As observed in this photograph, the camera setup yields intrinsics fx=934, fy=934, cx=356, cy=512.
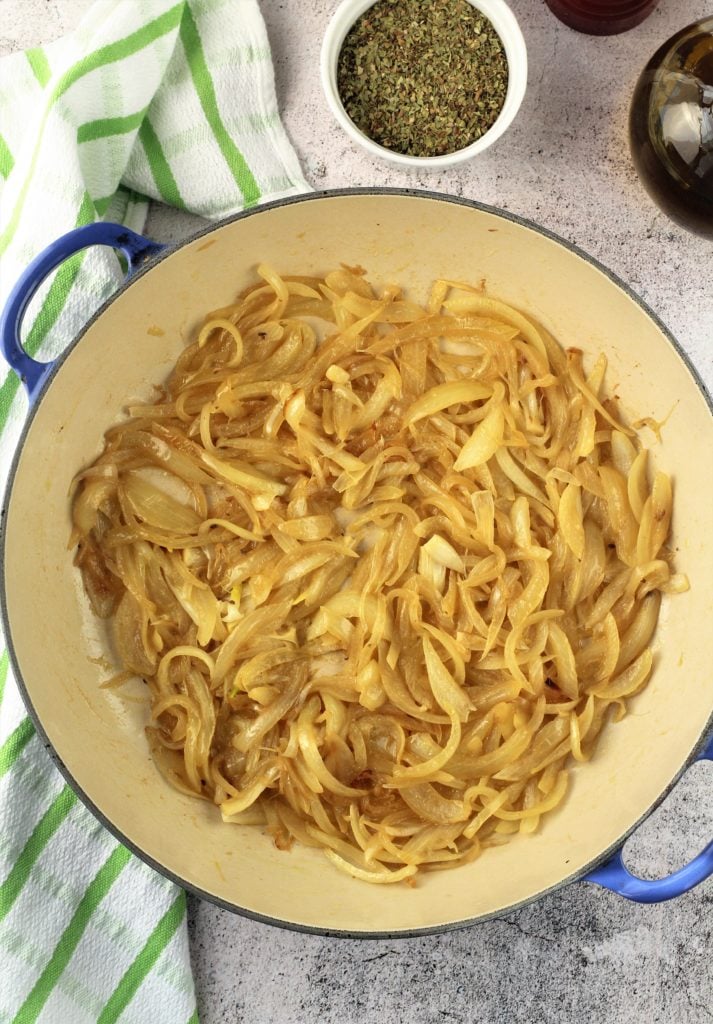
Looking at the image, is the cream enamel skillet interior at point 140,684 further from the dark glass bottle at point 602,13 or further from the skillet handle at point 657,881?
the dark glass bottle at point 602,13

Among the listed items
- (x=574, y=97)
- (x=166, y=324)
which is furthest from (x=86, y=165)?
(x=574, y=97)

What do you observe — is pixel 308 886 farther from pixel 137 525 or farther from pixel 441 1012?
pixel 137 525

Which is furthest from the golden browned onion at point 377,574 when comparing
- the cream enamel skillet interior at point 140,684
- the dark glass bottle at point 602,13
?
the dark glass bottle at point 602,13

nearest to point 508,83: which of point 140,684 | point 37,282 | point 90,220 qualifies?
point 90,220

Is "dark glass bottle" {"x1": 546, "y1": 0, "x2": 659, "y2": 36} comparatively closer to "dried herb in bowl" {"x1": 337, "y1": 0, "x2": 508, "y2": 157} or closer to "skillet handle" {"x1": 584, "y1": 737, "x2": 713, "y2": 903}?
"dried herb in bowl" {"x1": 337, "y1": 0, "x2": 508, "y2": 157}

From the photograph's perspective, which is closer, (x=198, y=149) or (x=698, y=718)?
(x=698, y=718)

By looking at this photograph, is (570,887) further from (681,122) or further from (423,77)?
(423,77)
